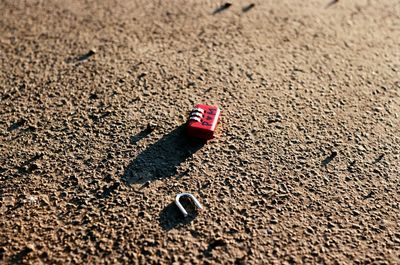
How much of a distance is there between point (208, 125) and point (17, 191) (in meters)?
0.94

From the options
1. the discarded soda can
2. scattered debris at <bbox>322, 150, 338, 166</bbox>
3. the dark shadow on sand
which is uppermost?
the discarded soda can

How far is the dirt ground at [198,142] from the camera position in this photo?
179 cm

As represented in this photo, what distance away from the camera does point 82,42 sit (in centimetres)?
277

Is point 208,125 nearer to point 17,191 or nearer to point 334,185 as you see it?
point 334,185

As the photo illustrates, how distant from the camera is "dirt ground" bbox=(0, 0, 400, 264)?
1.79m

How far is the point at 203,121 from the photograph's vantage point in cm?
216

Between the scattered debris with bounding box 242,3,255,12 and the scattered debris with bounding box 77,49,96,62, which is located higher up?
the scattered debris with bounding box 242,3,255,12

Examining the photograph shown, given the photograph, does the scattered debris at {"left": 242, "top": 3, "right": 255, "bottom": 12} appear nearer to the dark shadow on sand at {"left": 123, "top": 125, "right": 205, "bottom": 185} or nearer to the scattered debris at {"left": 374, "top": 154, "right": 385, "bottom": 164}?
the dark shadow on sand at {"left": 123, "top": 125, "right": 205, "bottom": 185}

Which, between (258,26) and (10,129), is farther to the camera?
(258,26)

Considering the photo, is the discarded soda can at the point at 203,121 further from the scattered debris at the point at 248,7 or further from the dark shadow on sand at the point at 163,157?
the scattered debris at the point at 248,7

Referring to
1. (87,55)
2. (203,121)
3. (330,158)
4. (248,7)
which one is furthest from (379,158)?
(87,55)

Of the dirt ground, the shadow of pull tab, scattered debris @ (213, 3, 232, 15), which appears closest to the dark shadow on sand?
the dirt ground

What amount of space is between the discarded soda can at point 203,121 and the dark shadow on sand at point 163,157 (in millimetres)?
51

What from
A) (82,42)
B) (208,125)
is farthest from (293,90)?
(82,42)
